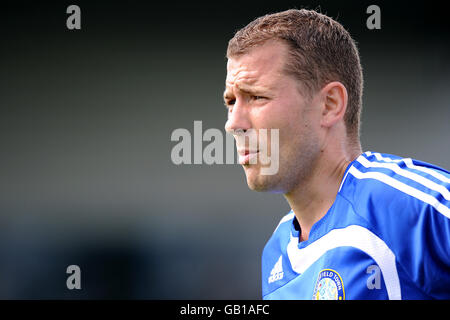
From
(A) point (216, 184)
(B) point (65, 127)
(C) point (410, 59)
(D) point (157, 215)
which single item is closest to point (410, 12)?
(C) point (410, 59)

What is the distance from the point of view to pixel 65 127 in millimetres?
6941

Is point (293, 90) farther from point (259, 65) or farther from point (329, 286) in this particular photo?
point (329, 286)

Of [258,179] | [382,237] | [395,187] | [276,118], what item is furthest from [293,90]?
[382,237]

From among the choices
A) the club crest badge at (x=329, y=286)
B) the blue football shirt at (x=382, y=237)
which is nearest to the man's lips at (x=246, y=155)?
the blue football shirt at (x=382, y=237)

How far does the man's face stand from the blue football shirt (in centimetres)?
17

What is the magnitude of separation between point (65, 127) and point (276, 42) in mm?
5834

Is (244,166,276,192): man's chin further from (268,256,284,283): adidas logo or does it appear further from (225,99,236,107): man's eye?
(268,256,284,283): adidas logo

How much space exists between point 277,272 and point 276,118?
70cm

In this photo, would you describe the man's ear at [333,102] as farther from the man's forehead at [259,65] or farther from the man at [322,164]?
the man's forehead at [259,65]

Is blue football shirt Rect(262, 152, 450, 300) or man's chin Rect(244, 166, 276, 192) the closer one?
blue football shirt Rect(262, 152, 450, 300)

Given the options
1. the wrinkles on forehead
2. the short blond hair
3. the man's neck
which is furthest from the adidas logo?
the wrinkles on forehead

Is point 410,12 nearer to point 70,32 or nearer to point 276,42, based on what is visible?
point 70,32

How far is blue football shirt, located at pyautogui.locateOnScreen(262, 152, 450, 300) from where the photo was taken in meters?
1.27

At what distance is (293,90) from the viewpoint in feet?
5.41
